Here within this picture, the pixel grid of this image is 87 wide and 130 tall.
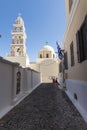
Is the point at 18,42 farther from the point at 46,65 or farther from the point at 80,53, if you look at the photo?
the point at 80,53

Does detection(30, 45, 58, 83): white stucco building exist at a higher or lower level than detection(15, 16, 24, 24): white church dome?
lower

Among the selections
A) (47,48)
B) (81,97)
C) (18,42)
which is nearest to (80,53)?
(81,97)

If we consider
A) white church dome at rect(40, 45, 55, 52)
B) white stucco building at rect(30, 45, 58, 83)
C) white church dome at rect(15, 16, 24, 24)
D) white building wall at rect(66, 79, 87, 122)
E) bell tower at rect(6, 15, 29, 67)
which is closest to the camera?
white building wall at rect(66, 79, 87, 122)

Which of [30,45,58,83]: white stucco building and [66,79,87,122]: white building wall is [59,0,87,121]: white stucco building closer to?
[66,79,87,122]: white building wall

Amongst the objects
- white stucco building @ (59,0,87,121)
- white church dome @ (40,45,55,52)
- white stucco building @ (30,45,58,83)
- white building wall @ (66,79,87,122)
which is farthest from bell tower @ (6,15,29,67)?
white building wall @ (66,79,87,122)

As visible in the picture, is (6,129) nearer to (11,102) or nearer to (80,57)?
(11,102)

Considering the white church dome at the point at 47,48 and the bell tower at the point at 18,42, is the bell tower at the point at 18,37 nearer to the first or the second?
the bell tower at the point at 18,42

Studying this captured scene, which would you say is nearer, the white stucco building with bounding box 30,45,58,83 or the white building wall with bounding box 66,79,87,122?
the white building wall with bounding box 66,79,87,122

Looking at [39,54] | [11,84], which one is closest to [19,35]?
[39,54]

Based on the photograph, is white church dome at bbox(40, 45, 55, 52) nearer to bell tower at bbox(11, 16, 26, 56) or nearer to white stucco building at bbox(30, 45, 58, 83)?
white stucco building at bbox(30, 45, 58, 83)

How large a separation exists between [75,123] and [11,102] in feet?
10.8

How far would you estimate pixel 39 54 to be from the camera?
4397 centimetres

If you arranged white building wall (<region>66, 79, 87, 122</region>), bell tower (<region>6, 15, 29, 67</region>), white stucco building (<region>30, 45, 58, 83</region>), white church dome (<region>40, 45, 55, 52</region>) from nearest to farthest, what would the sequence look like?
1. white building wall (<region>66, 79, 87, 122</region>)
2. bell tower (<region>6, 15, 29, 67</region>)
3. white stucco building (<region>30, 45, 58, 83</region>)
4. white church dome (<region>40, 45, 55, 52</region>)

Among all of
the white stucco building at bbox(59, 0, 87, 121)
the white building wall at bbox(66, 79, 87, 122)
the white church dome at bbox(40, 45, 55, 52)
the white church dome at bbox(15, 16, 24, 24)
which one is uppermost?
the white church dome at bbox(15, 16, 24, 24)
